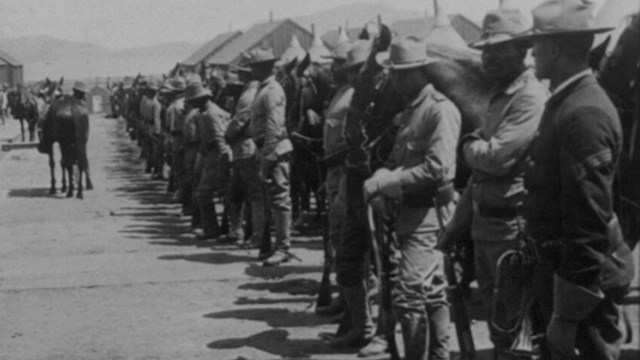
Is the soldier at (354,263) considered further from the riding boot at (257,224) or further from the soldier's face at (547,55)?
the riding boot at (257,224)

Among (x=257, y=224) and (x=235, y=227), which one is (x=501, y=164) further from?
(x=235, y=227)

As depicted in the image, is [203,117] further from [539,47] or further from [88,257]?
[539,47]

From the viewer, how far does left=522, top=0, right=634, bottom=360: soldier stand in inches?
155

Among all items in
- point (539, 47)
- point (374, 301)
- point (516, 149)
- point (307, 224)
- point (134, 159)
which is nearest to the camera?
point (539, 47)

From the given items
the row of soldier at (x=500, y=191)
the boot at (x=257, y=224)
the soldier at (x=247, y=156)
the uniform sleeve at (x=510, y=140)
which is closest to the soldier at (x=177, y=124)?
the boot at (x=257, y=224)

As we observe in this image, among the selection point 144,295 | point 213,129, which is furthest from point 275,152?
point 213,129

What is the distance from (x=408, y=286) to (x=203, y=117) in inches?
322

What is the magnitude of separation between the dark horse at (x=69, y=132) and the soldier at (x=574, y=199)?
54.0ft

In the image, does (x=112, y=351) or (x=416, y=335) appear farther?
(x=112, y=351)

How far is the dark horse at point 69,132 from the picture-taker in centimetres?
A: 1988

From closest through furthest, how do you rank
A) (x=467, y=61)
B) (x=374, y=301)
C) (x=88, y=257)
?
1. (x=467, y=61)
2. (x=374, y=301)
3. (x=88, y=257)

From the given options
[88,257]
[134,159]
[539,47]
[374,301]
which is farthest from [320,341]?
[134,159]

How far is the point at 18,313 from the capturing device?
971 centimetres

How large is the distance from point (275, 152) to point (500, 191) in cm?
620
